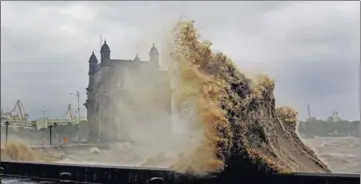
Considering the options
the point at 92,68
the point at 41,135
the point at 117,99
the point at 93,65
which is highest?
the point at 93,65

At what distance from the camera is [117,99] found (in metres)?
18.1

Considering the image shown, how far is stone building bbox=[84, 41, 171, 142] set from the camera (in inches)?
622

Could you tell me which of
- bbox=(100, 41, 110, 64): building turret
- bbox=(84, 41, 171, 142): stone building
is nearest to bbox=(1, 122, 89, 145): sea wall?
bbox=(84, 41, 171, 142): stone building

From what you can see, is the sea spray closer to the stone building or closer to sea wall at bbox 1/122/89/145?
the stone building

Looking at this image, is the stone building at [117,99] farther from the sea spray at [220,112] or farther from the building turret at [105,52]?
the sea spray at [220,112]

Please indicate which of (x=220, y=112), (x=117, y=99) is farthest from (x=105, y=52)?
(x=220, y=112)

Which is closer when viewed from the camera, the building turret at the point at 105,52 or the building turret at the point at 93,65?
the building turret at the point at 105,52

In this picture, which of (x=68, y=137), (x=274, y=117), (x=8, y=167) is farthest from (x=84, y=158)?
(x=274, y=117)

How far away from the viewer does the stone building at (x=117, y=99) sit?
51.9 ft

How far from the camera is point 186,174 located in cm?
835

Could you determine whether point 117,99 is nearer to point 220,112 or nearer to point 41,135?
point 41,135

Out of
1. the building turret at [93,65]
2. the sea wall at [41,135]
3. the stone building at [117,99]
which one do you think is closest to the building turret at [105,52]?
the stone building at [117,99]

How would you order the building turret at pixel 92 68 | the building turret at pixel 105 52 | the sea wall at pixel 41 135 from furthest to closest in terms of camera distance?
the sea wall at pixel 41 135, the building turret at pixel 92 68, the building turret at pixel 105 52

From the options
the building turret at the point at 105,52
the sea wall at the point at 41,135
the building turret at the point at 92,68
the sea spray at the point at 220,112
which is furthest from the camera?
the sea wall at the point at 41,135
